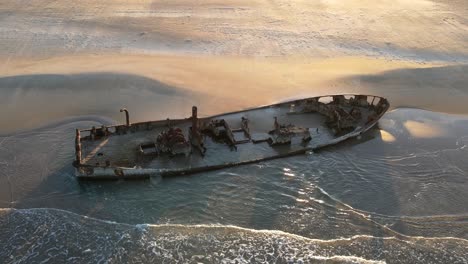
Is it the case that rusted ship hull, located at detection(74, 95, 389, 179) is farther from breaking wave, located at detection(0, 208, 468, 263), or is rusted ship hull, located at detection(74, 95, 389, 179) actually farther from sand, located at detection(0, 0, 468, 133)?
breaking wave, located at detection(0, 208, 468, 263)

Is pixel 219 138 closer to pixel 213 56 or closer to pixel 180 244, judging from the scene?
pixel 180 244

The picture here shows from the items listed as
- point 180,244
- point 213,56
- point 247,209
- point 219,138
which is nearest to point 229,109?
point 219,138

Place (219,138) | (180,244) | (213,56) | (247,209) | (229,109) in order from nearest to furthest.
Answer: (180,244) → (247,209) → (219,138) → (229,109) → (213,56)

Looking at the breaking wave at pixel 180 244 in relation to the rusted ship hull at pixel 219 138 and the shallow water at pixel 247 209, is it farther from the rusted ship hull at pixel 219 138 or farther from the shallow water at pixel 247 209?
the rusted ship hull at pixel 219 138

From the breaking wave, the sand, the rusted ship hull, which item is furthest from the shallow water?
the sand

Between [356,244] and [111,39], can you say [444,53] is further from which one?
[111,39]
